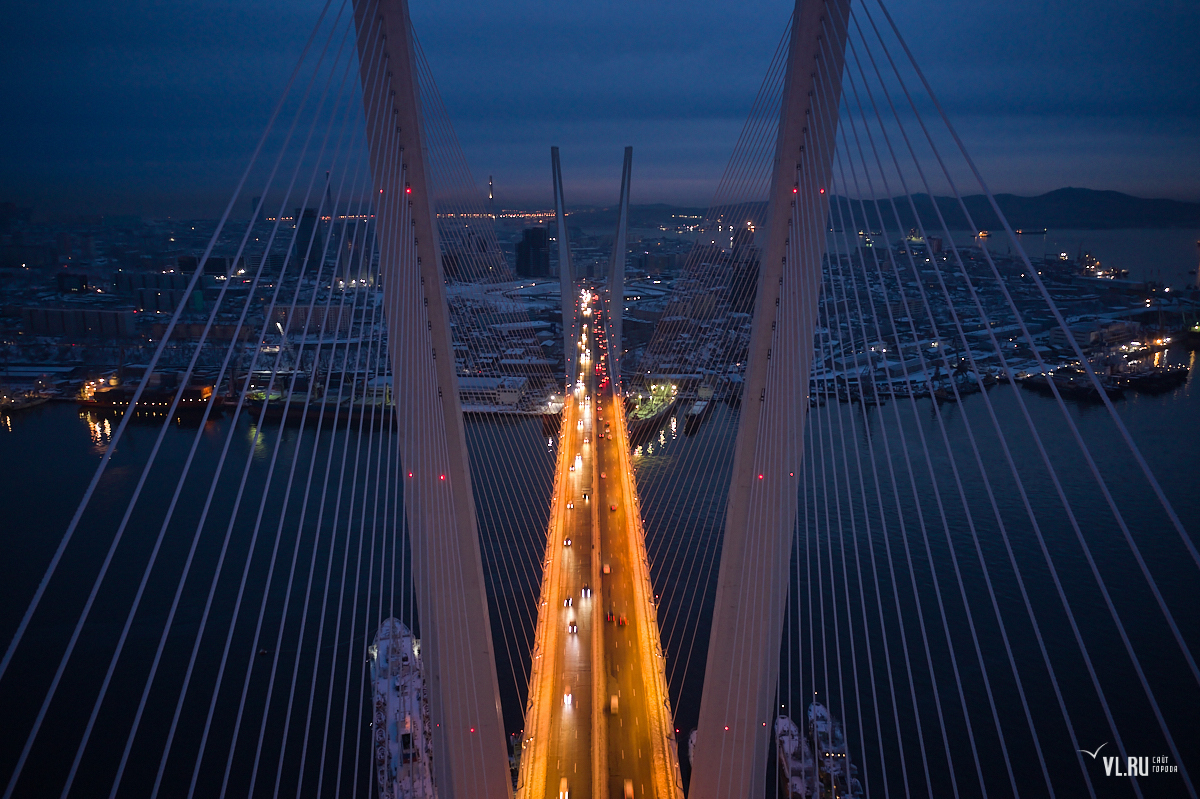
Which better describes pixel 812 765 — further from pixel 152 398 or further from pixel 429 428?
pixel 152 398

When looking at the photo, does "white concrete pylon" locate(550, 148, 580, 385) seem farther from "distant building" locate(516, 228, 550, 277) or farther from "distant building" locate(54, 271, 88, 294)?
"distant building" locate(516, 228, 550, 277)

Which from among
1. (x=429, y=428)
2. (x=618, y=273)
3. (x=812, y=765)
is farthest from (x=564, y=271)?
(x=429, y=428)

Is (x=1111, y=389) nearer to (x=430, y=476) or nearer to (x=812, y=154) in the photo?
(x=812, y=154)

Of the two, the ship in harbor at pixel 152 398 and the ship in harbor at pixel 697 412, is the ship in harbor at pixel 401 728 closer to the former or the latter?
the ship in harbor at pixel 152 398

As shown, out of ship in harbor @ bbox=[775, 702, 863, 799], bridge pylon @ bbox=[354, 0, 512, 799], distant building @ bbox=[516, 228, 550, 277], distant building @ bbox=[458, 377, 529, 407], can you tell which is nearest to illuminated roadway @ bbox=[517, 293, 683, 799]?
ship in harbor @ bbox=[775, 702, 863, 799]

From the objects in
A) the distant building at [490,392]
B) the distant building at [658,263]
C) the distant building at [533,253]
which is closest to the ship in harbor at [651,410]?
the distant building at [490,392]

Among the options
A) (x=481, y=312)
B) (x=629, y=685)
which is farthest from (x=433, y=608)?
(x=481, y=312)

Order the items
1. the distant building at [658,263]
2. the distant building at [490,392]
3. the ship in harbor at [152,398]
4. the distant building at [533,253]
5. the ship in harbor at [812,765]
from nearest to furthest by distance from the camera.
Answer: the ship in harbor at [812,765] → the ship in harbor at [152,398] → the distant building at [490,392] → the distant building at [533,253] → the distant building at [658,263]
